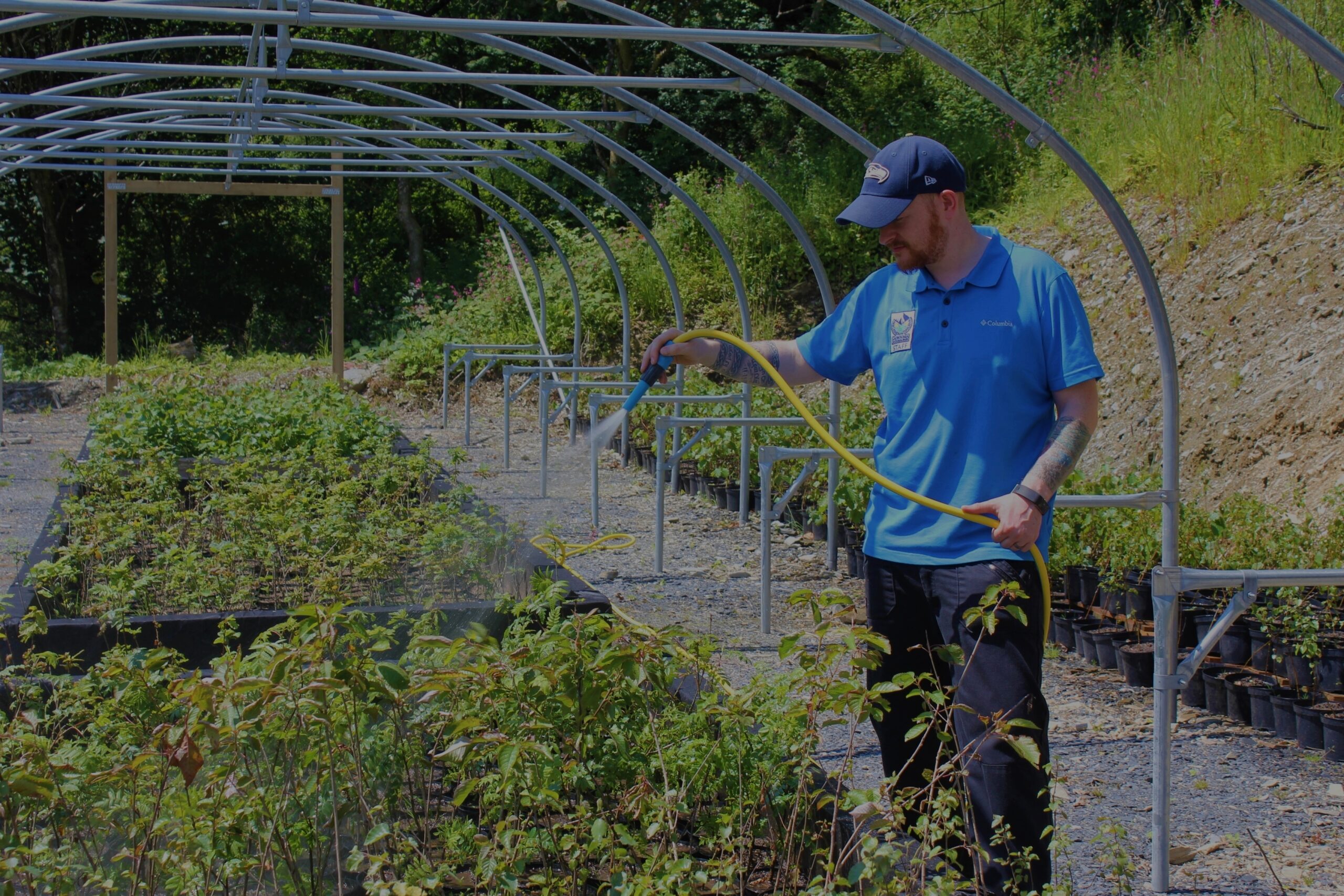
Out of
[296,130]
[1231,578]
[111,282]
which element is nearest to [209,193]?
[111,282]

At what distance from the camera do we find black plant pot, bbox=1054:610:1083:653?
171 inches

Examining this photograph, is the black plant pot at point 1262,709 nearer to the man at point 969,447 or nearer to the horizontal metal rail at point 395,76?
the man at point 969,447

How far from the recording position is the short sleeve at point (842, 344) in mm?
2457

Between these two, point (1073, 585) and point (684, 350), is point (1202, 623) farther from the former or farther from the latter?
point (684, 350)

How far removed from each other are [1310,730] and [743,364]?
201 centimetres

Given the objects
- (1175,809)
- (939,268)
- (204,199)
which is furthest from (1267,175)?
(204,199)

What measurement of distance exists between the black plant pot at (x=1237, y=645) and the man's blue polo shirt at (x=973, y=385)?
206cm

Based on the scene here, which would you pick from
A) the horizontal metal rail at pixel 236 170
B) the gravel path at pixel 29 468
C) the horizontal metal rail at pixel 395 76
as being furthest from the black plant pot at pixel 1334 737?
the horizontal metal rail at pixel 236 170

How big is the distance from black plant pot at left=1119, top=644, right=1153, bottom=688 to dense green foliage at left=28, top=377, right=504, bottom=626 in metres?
2.13

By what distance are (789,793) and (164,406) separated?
5.85 metres

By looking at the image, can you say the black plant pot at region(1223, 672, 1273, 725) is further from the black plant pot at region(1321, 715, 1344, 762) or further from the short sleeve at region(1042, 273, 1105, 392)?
the short sleeve at region(1042, 273, 1105, 392)

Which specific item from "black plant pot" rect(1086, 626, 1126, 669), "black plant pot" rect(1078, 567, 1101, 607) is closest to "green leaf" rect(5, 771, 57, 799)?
"black plant pot" rect(1086, 626, 1126, 669)

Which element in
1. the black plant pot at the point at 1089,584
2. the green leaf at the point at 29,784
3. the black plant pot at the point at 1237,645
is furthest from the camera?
the black plant pot at the point at 1089,584

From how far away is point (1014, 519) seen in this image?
201 centimetres
